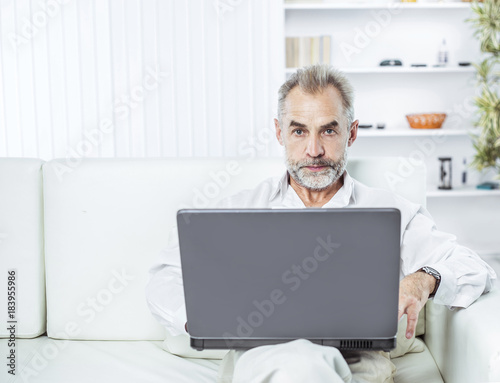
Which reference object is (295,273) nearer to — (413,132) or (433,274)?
(433,274)

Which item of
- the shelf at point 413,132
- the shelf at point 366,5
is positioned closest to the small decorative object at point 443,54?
the shelf at point 366,5

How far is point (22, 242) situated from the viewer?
1.69m

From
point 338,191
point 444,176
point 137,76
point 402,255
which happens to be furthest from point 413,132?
point 402,255

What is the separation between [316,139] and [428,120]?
2.51 metres

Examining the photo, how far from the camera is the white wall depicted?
129 inches

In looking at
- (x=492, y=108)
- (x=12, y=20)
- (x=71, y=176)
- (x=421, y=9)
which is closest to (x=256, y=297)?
(x=71, y=176)

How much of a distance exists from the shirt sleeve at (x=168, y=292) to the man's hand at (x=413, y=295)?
505 millimetres

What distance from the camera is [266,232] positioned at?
3.42 ft

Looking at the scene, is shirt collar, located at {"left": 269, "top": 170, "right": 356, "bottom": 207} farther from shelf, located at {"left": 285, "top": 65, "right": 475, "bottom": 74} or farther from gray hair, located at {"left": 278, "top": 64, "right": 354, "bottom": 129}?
shelf, located at {"left": 285, "top": 65, "right": 475, "bottom": 74}

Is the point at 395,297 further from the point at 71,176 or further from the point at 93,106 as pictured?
the point at 93,106

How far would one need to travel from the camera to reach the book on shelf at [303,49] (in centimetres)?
392

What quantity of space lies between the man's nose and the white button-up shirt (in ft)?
0.37

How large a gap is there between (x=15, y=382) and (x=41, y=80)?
2.22 m

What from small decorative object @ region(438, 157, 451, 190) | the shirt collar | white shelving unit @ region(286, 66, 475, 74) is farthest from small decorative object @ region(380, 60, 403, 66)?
the shirt collar
